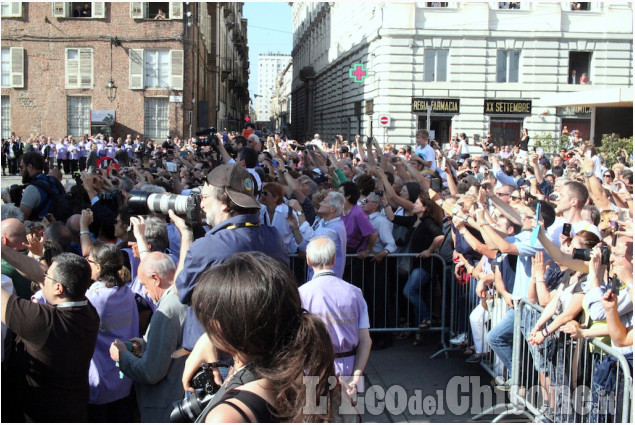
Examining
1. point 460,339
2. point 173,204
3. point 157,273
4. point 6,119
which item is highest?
point 6,119

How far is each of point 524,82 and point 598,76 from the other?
387 cm

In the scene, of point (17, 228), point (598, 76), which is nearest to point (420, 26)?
point (598, 76)

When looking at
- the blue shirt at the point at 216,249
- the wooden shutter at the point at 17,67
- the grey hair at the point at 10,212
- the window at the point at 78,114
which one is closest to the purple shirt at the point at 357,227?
the grey hair at the point at 10,212

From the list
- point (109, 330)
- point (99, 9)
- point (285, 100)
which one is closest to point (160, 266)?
point (109, 330)

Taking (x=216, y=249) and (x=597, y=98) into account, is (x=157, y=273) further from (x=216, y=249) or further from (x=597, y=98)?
(x=597, y=98)

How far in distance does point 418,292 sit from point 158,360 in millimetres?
4419

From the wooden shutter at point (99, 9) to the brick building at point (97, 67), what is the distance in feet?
0.18

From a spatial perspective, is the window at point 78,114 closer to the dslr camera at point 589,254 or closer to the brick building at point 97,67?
the brick building at point 97,67

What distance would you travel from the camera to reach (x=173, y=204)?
4.49m

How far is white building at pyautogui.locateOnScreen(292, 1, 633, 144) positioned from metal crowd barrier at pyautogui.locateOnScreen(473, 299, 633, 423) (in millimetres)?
30668

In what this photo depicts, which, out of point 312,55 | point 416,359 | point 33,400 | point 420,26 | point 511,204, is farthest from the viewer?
point 312,55

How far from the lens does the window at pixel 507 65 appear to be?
35781 mm

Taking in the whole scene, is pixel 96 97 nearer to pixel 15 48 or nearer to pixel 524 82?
pixel 15 48

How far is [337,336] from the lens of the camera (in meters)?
4.52
